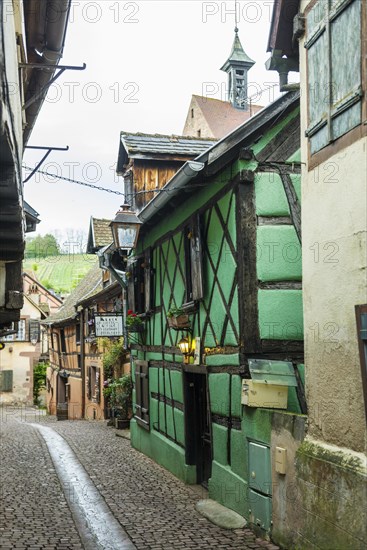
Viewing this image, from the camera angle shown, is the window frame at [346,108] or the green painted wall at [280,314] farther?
the green painted wall at [280,314]

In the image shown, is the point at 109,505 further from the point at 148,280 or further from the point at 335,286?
the point at 148,280

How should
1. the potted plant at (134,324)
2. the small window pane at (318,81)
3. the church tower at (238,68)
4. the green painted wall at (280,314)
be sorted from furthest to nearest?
the church tower at (238,68), the potted plant at (134,324), the green painted wall at (280,314), the small window pane at (318,81)

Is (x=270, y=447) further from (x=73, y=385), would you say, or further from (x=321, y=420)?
(x=73, y=385)

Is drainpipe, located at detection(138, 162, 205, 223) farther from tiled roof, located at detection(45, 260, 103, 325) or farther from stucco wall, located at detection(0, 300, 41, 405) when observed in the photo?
stucco wall, located at detection(0, 300, 41, 405)

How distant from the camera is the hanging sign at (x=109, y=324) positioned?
62.4 ft

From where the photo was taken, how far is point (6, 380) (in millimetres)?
40344

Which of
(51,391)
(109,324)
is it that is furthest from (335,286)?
(51,391)

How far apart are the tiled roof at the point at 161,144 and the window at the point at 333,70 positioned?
365 inches

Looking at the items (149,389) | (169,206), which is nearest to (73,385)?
(149,389)

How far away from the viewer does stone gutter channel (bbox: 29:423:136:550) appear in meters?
7.93

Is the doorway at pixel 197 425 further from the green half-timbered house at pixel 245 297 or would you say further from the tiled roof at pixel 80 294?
the tiled roof at pixel 80 294

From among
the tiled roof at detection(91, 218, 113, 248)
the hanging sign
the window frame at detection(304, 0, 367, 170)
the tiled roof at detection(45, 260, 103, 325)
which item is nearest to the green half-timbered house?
the window frame at detection(304, 0, 367, 170)

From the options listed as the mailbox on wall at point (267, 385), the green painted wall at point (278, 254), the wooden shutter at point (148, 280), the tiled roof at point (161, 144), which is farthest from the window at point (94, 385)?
the mailbox on wall at point (267, 385)

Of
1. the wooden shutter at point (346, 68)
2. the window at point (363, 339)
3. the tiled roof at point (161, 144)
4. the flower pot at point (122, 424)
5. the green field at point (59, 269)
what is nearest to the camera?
the window at point (363, 339)
